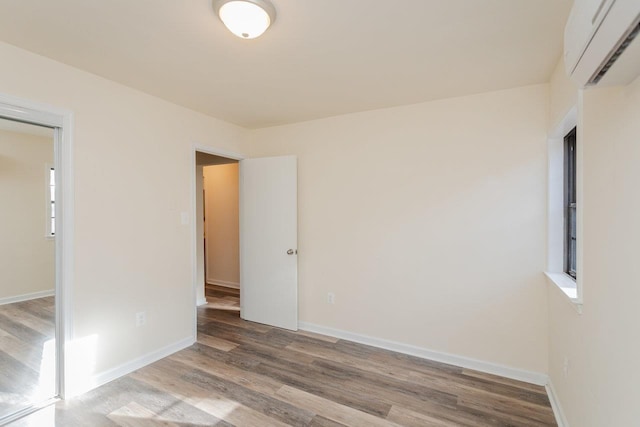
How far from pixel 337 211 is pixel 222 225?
9.87 feet

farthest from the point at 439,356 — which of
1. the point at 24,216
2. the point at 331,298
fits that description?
the point at 24,216

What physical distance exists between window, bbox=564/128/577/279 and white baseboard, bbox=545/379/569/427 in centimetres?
87

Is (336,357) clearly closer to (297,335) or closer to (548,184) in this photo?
(297,335)

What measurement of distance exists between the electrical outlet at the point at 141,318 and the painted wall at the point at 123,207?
0.03 m

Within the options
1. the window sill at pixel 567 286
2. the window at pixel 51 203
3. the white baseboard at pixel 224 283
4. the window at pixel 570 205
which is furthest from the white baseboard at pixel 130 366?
the window at pixel 570 205

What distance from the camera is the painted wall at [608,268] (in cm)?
113

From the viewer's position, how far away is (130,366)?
103 inches

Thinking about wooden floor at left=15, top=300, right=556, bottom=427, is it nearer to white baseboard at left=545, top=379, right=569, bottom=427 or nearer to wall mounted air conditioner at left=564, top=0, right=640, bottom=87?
white baseboard at left=545, top=379, right=569, bottom=427

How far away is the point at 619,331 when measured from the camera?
1.21m

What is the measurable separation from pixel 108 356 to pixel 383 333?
246 cm

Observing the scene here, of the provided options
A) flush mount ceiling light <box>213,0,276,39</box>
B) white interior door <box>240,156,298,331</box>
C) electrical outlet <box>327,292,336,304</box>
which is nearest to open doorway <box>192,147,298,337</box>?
white interior door <box>240,156,298,331</box>

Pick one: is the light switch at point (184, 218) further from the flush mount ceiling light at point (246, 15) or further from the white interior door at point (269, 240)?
the flush mount ceiling light at point (246, 15)

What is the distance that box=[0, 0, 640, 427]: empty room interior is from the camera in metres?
1.56

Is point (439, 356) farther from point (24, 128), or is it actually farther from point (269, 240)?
point (24, 128)
